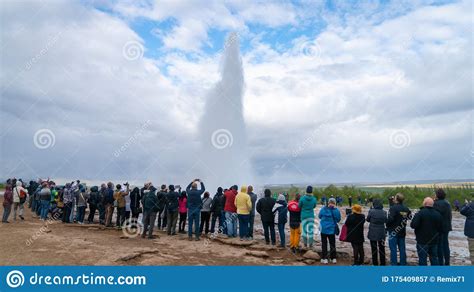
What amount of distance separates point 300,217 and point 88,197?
11.8 m

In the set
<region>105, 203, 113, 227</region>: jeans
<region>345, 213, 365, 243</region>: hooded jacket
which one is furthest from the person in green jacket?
<region>105, 203, 113, 227</region>: jeans

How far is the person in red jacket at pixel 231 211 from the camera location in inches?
558

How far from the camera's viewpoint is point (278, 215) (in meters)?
13.2

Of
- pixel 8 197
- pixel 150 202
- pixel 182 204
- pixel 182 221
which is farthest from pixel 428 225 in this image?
pixel 8 197

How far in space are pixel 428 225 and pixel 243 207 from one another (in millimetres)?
6586

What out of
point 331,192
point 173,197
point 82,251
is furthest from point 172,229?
point 331,192

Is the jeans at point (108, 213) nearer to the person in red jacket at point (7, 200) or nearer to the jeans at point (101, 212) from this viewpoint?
the jeans at point (101, 212)

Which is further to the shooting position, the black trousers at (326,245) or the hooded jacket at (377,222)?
the black trousers at (326,245)

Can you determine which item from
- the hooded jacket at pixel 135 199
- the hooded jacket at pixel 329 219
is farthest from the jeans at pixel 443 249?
the hooded jacket at pixel 135 199

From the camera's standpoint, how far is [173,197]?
47.8 ft

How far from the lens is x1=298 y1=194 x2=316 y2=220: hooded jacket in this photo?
38.8ft

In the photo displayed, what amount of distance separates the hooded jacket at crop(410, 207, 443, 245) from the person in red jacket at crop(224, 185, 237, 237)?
23.2ft

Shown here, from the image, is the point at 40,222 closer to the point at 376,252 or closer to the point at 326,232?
the point at 326,232

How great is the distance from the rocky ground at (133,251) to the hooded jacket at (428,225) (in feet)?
8.32
